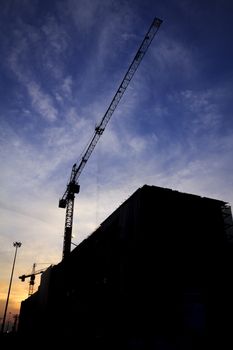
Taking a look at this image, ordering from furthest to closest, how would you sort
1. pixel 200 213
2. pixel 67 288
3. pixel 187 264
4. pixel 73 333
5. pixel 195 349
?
pixel 67 288 < pixel 73 333 < pixel 200 213 < pixel 187 264 < pixel 195 349

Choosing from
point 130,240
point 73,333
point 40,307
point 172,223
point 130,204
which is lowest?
point 73,333

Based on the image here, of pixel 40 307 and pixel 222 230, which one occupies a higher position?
pixel 222 230

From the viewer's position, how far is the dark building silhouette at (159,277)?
933 inches

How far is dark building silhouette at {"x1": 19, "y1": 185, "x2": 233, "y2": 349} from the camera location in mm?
23688

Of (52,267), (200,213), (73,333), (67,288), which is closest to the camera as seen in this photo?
(200,213)


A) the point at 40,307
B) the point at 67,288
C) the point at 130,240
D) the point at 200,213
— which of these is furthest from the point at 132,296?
the point at 40,307

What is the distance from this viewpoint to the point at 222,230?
33.0m

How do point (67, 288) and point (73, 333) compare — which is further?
point (67, 288)

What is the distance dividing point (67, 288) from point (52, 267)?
35.4 ft

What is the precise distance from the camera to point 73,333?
37.6m

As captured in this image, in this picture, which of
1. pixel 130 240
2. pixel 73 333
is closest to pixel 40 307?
pixel 73 333

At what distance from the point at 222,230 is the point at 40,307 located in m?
45.9

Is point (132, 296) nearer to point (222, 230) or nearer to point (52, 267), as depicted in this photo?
point (222, 230)

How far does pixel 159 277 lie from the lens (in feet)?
87.4
